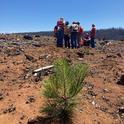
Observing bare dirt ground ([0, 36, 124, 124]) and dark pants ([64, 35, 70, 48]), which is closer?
bare dirt ground ([0, 36, 124, 124])

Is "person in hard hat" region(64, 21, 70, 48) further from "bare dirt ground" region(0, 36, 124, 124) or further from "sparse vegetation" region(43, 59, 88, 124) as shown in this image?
"sparse vegetation" region(43, 59, 88, 124)

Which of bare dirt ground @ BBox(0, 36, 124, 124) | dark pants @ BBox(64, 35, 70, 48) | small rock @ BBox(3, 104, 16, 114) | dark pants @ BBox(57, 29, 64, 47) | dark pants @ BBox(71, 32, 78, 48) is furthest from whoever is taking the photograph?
dark pants @ BBox(64, 35, 70, 48)

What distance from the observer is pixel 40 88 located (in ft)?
39.6

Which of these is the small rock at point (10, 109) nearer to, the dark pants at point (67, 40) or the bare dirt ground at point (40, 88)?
the bare dirt ground at point (40, 88)

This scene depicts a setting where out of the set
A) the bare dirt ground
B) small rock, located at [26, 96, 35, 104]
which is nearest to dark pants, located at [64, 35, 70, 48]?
the bare dirt ground

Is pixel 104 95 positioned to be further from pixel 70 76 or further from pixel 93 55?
pixel 93 55

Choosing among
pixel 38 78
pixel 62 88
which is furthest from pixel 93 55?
pixel 62 88

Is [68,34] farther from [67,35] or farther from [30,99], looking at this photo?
[30,99]

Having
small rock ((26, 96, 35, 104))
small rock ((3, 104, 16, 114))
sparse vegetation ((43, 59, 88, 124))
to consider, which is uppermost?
sparse vegetation ((43, 59, 88, 124))

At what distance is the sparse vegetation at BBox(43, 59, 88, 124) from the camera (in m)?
10.1

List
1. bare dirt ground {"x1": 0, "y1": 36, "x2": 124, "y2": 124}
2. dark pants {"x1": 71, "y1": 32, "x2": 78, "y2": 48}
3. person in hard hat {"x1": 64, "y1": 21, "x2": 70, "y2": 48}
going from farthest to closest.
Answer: person in hard hat {"x1": 64, "y1": 21, "x2": 70, "y2": 48}, dark pants {"x1": 71, "y1": 32, "x2": 78, "y2": 48}, bare dirt ground {"x1": 0, "y1": 36, "x2": 124, "y2": 124}

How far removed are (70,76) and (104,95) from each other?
99.8 inches

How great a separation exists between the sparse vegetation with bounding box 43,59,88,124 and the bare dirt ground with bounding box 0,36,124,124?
1.10 feet

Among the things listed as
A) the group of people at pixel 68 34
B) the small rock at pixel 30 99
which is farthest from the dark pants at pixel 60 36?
the small rock at pixel 30 99
